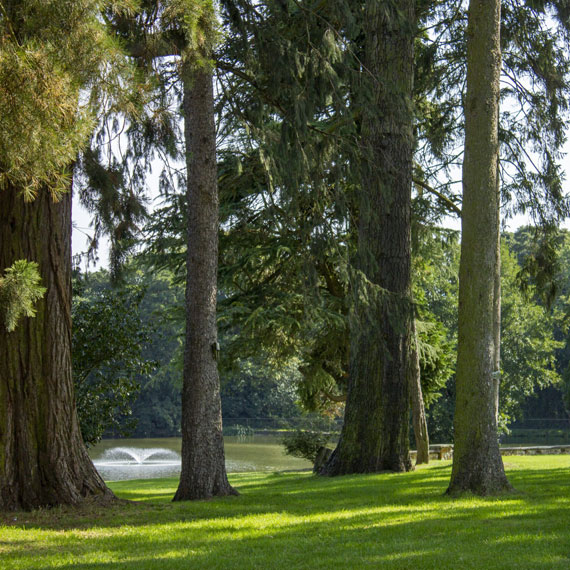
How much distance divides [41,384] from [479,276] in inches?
199

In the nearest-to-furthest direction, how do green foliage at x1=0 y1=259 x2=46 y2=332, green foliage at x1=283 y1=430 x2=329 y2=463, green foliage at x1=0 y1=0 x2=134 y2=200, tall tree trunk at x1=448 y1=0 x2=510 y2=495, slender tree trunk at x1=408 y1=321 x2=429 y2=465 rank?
green foliage at x1=0 y1=0 x2=134 y2=200, green foliage at x1=0 y1=259 x2=46 y2=332, tall tree trunk at x1=448 y1=0 x2=510 y2=495, slender tree trunk at x1=408 y1=321 x2=429 y2=465, green foliage at x1=283 y1=430 x2=329 y2=463

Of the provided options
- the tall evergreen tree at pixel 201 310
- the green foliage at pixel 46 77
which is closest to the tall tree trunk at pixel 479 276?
the tall evergreen tree at pixel 201 310

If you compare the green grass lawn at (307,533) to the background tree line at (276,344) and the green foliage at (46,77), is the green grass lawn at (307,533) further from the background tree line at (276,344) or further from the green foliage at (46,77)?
the background tree line at (276,344)

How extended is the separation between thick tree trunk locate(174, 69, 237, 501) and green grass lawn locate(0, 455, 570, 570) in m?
0.48

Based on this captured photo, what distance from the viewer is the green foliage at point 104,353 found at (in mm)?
12617

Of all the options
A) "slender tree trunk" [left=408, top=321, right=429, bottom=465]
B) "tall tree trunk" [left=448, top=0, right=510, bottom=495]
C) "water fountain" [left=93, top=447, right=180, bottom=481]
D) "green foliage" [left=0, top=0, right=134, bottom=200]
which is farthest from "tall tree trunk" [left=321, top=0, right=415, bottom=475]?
"water fountain" [left=93, top=447, right=180, bottom=481]

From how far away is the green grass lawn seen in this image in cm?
537

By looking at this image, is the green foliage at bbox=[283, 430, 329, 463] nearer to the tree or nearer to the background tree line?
the background tree line

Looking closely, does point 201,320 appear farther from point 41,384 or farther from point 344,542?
point 344,542

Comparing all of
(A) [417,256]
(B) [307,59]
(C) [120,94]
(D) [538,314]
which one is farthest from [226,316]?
(D) [538,314]

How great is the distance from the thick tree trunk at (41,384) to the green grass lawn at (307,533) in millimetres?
321

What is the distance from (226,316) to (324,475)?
143 inches

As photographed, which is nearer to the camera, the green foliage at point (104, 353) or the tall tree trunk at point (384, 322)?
the tall tree trunk at point (384, 322)

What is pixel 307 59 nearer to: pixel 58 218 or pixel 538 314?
pixel 58 218
